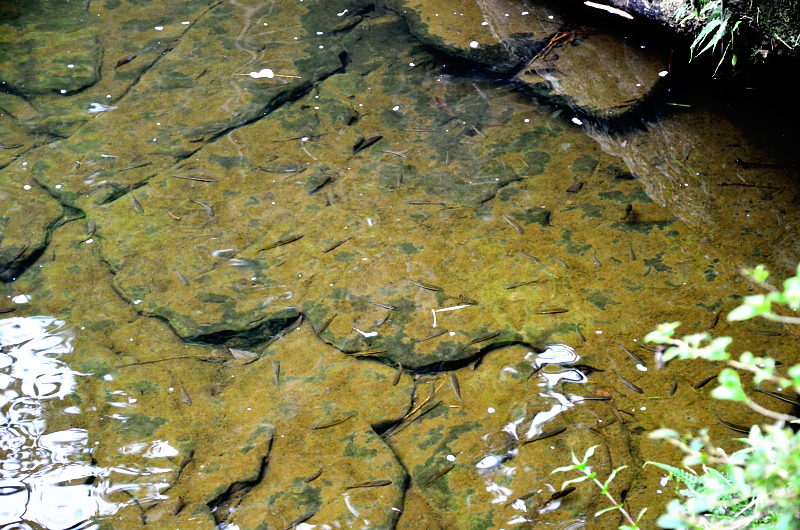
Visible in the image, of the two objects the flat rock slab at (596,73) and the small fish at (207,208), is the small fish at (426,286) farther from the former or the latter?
the flat rock slab at (596,73)

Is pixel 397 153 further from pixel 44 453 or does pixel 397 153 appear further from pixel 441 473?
pixel 44 453

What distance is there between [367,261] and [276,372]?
85 cm

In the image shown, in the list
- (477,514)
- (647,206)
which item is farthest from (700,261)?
(477,514)

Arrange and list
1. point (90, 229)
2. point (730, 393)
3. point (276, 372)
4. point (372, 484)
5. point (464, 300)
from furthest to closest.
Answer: point (90, 229) → point (464, 300) → point (276, 372) → point (372, 484) → point (730, 393)

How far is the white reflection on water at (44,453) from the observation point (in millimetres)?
2541

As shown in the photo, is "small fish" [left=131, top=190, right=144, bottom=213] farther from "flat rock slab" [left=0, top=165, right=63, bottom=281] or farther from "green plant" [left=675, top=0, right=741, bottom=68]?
"green plant" [left=675, top=0, right=741, bottom=68]

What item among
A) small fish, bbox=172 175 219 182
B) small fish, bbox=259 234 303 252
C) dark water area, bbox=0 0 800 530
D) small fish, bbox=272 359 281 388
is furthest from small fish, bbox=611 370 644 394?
small fish, bbox=172 175 219 182

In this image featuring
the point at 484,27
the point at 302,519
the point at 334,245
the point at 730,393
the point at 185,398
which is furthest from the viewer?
the point at 484,27

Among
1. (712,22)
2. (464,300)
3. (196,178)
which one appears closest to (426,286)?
(464,300)

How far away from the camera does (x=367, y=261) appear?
3.58m

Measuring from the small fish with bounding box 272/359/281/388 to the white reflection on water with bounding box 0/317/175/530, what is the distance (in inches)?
21.7

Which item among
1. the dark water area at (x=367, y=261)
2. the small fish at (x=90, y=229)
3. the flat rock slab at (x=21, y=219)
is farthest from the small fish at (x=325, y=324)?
the flat rock slab at (x=21, y=219)

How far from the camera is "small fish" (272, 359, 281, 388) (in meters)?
3.04

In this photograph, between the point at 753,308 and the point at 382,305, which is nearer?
the point at 753,308
